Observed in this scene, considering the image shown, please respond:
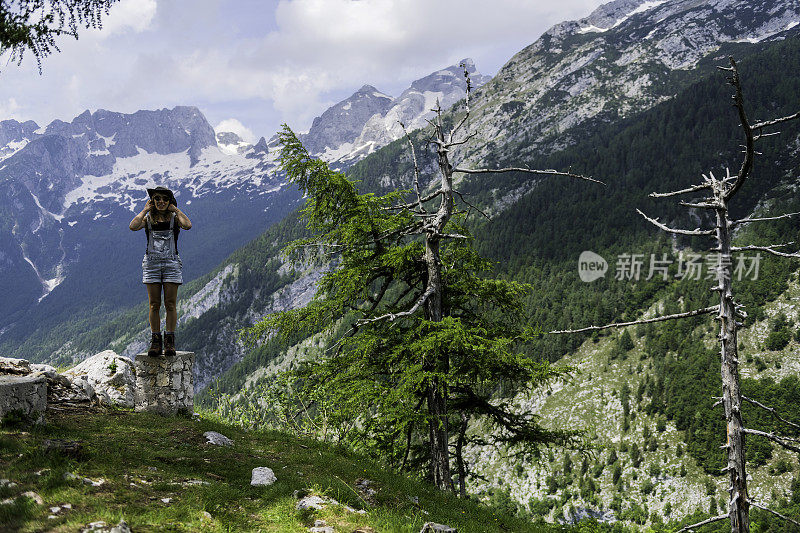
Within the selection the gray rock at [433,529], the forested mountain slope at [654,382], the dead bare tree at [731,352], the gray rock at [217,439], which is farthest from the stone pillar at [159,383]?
the forested mountain slope at [654,382]

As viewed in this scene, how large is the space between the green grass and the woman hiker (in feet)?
7.42

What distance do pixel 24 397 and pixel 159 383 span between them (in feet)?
8.40

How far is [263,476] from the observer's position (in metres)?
7.31

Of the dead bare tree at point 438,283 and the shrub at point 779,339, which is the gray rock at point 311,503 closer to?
the dead bare tree at point 438,283

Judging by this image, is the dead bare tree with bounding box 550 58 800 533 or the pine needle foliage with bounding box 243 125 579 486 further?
the pine needle foliage with bounding box 243 125 579 486

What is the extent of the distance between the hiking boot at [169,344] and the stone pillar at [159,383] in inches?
5.3

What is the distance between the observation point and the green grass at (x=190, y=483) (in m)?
5.19

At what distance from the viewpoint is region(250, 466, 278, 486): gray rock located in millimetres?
7125

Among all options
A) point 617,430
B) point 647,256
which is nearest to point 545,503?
point 617,430

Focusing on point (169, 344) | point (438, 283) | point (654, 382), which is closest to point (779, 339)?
point (654, 382)

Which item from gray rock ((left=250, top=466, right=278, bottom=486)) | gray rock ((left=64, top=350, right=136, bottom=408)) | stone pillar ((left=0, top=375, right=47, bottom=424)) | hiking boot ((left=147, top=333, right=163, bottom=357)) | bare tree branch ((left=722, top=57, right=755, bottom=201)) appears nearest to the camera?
bare tree branch ((left=722, top=57, right=755, bottom=201))

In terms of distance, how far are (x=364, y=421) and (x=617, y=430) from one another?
14615 cm

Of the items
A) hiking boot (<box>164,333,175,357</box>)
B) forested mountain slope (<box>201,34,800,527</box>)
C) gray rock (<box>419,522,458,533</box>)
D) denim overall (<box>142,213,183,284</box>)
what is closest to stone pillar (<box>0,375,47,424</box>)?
hiking boot (<box>164,333,175,357</box>)

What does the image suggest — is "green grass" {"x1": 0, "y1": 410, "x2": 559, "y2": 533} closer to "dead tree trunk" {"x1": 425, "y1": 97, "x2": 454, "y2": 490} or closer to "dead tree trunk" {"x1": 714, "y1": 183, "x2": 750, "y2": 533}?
"dead tree trunk" {"x1": 425, "y1": 97, "x2": 454, "y2": 490}
